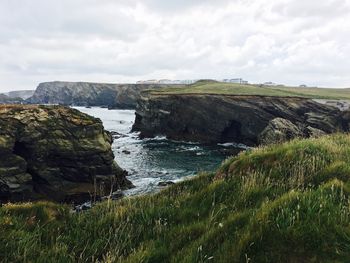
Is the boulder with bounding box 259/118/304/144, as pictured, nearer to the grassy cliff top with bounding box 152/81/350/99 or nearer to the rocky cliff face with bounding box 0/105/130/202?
the grassy cliff top with bounding box 152/81/350/99

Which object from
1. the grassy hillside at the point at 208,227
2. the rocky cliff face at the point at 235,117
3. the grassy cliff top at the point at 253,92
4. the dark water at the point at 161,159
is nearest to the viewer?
the grassy hillside at the point at 208,227

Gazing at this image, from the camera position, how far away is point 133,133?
313ft

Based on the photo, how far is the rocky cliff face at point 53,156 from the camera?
3472cm

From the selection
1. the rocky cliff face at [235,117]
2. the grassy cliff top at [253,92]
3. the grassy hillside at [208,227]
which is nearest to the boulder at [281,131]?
the rocky cliff face at [235,117]

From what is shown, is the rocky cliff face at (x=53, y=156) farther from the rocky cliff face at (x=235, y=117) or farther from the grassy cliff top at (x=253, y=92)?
the grassy cliff top at (x=253, y=92)

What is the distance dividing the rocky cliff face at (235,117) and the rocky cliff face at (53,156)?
33478 millimetres

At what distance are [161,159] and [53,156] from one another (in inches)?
806

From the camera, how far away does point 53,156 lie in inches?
1534

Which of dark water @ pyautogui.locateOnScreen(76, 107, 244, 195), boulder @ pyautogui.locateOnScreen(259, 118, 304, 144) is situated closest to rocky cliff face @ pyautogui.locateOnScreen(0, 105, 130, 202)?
dark water @ pyautogui.locateOnScreen(76, 107, 244, 195)

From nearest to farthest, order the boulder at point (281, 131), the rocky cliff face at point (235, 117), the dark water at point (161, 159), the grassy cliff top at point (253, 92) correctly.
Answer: the dark water at point (161, 159)
the boulder at point (281, 131)
the rocky cliff face at point (235, 117)
the grassy cliff top at point (253, 92)

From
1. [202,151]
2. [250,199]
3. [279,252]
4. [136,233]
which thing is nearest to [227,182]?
[250,199]

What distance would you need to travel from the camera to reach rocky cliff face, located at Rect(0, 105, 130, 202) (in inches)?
1367

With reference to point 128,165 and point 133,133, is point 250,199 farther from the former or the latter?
point 133,133

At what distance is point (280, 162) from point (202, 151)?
2092 inches
